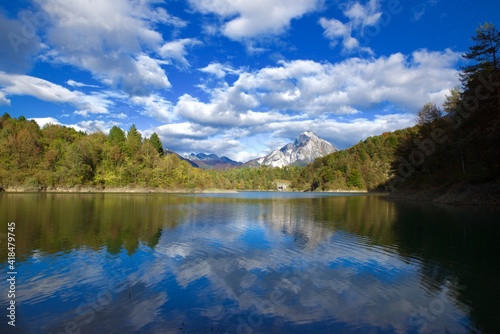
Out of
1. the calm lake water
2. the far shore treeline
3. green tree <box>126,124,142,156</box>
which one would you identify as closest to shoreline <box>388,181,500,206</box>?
the far shore treeline

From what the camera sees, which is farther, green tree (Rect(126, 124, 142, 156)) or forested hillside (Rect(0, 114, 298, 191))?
green tree (Rect(126, 124, 142, 156))

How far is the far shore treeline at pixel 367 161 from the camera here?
39281 millimetres

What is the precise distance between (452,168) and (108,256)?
63.4 metres

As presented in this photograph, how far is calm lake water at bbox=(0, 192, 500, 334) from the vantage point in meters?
8.42

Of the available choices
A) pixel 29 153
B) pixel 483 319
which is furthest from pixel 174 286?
pixel 29 153

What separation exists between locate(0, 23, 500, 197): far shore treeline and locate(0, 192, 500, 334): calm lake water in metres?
24.3

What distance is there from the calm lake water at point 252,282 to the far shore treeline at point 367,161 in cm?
2431

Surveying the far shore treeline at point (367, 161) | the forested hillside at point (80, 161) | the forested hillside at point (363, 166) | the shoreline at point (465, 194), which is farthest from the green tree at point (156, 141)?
the shoreline at point (465, 194)

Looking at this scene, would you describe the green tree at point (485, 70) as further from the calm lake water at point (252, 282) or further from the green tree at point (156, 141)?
the green tree at point (156, 141)

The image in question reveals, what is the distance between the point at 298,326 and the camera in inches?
323

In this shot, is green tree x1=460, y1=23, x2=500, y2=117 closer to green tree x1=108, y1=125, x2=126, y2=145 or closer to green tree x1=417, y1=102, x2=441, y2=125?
green tree x1=417, y1=102, x2=441, y2=125

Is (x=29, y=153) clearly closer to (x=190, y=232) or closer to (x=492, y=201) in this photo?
(x=190, y=232)

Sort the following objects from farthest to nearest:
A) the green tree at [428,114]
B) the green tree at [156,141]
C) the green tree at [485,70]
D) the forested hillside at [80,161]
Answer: the green tree at [156,141]
the forested hillside at [80,161]
the green tree at [428,114]
the green tree at [485,70]

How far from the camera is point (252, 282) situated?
1191cm
